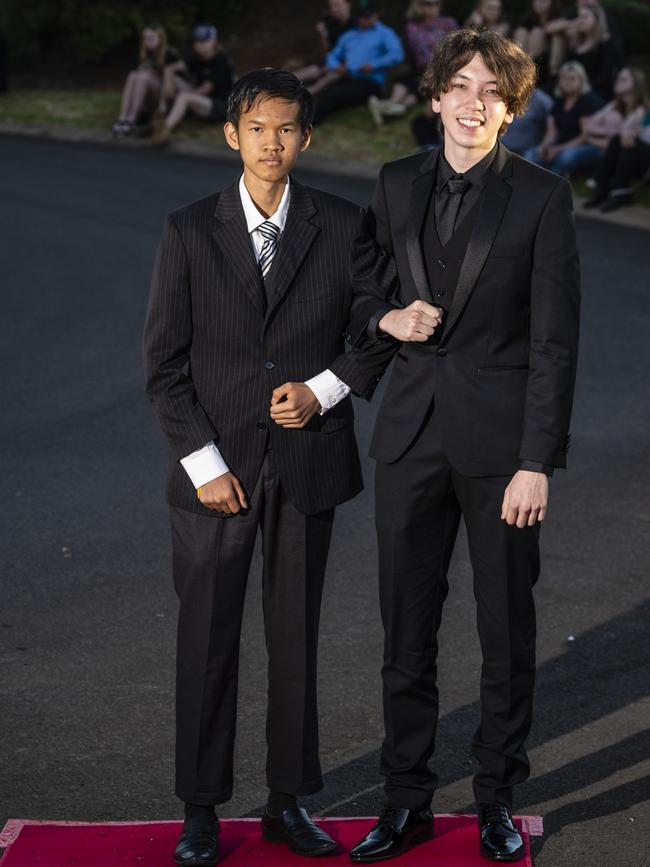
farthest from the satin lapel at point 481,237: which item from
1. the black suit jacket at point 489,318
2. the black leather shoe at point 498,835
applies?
the black leather shoe at point 498,835

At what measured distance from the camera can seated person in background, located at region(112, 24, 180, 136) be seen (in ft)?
67.4

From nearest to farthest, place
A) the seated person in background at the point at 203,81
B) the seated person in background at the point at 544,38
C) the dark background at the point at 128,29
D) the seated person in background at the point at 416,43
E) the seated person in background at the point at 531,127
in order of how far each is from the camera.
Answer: the seated person in background at the point at 531,127 → the seated person in background at the point at 544,38 → the seated person in background at the point at 416,43 → the seated person in background at the point at 203,81 → the dark background at the point at 128,29

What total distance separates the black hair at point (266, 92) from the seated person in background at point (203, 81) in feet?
54.1

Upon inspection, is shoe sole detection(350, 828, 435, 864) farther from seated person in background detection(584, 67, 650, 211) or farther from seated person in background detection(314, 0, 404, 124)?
seated person in background detection(314, 0, 404, 124)

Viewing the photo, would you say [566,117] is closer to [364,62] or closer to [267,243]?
[364,62]

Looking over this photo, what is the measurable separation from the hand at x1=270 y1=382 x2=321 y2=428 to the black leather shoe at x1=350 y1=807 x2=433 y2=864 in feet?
4.05

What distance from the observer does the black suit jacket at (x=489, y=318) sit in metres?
4.14

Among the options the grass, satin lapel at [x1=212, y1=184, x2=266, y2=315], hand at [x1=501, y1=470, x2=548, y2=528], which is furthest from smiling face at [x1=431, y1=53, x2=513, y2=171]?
the grass

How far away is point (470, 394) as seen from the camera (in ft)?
14.0

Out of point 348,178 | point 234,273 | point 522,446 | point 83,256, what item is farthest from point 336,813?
point 348,178

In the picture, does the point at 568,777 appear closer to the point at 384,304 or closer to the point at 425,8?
the point at 384,304

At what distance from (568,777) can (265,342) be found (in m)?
1.90

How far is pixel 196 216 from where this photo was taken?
14.1 ft

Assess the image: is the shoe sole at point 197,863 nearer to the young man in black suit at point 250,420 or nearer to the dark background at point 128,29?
the young man in black suit at point 250,420
